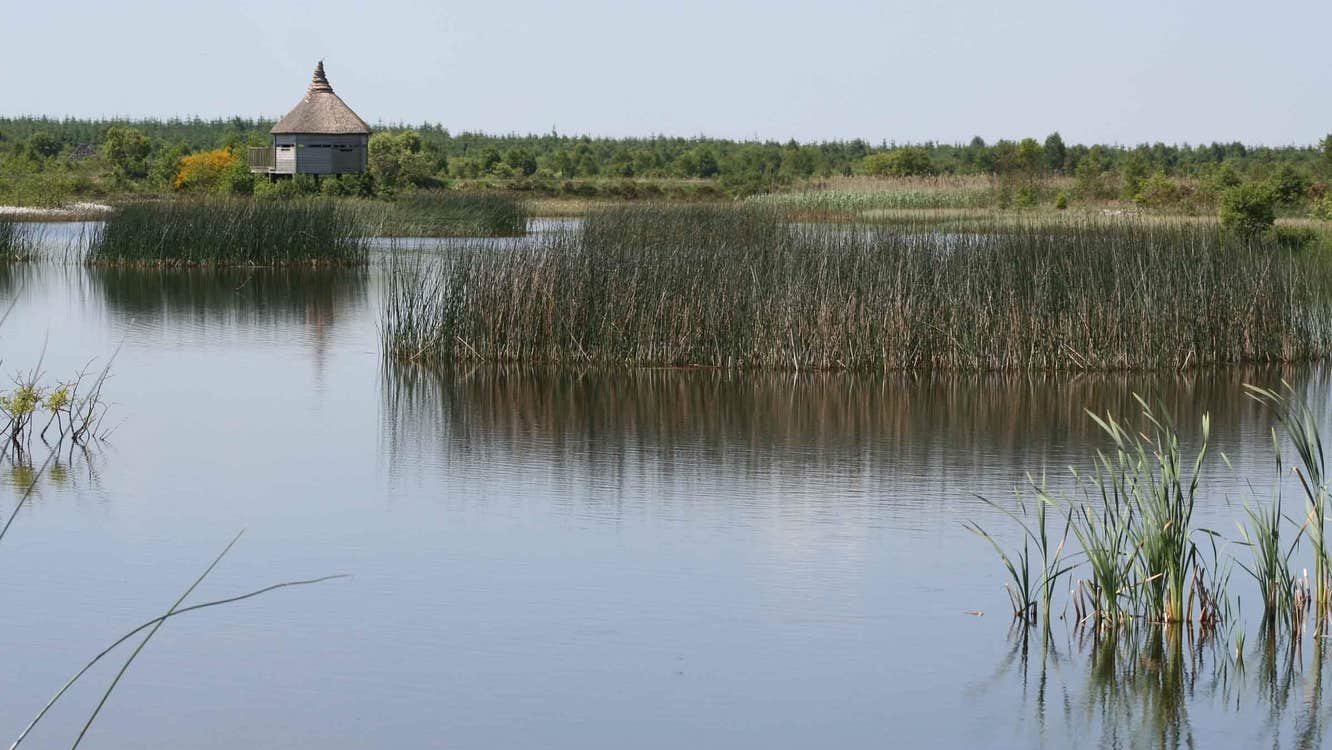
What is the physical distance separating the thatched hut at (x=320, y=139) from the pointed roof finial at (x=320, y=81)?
0.63 metres

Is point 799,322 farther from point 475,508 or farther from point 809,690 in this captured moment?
point 809,690

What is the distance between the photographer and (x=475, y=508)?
328 inches

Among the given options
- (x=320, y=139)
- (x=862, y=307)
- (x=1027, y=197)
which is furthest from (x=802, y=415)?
(x=320, y=139)

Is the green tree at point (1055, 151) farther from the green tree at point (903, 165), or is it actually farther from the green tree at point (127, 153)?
the green tree at point (127, 153)

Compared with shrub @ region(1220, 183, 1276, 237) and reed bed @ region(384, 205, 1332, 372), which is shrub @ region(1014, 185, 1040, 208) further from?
reed bed @ region(384, 205, 1332, 372)

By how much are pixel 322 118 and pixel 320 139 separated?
67 cm

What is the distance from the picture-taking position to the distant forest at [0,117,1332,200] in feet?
140

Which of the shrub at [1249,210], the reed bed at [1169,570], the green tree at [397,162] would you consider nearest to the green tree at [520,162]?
the green tree at [397,162]

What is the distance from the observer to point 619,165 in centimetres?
7331

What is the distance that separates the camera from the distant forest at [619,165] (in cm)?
4262

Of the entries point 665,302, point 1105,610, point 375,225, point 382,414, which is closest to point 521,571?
point 1105,610

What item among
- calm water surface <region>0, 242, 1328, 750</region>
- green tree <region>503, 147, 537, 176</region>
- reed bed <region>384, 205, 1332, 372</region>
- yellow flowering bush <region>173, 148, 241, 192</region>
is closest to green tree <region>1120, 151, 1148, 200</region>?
reed bed <region>384, 205, 1332, 372</region>

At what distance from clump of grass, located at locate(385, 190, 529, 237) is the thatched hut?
12860 mm

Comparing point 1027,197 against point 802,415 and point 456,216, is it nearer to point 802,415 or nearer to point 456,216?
point 456,216
